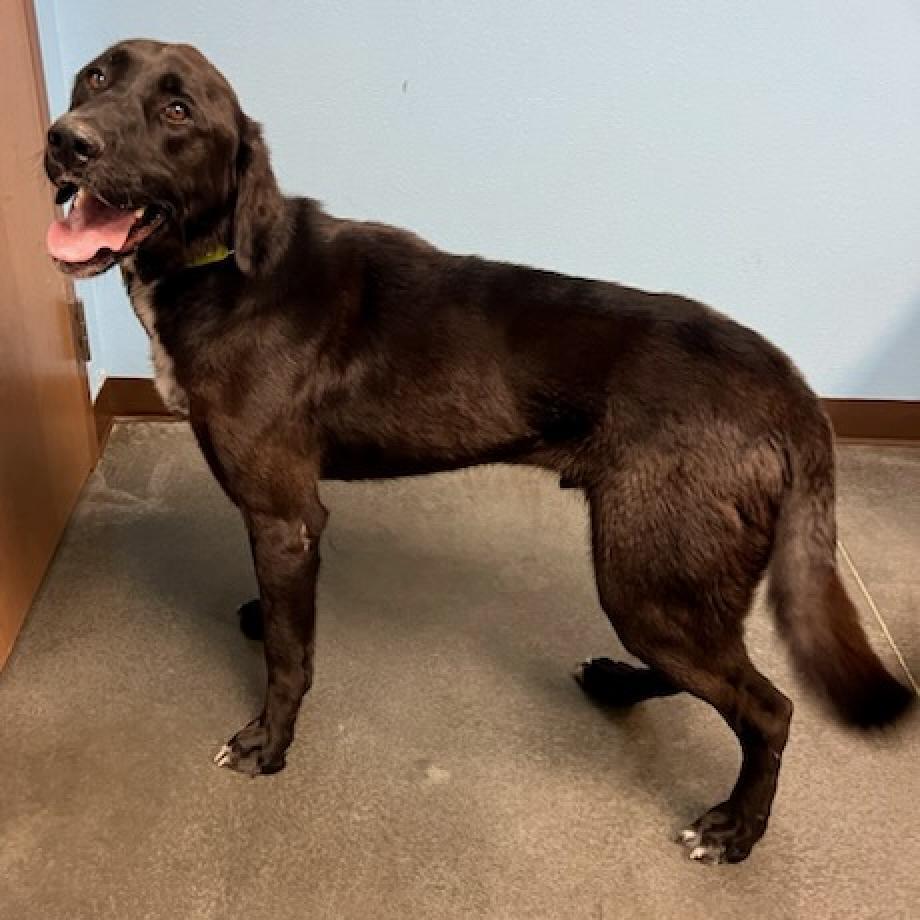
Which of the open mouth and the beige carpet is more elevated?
the open mouth

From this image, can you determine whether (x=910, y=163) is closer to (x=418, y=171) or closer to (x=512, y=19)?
(x=512, y=19)

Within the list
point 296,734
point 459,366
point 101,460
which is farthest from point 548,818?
point 101,460

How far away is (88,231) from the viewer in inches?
55.7

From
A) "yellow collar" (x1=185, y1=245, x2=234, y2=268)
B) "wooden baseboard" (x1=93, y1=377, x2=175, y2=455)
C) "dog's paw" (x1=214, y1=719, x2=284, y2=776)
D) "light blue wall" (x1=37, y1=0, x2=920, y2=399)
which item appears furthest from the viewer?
"wooden baseboard" (x1=93, y1=377, x2=175, y2=455)

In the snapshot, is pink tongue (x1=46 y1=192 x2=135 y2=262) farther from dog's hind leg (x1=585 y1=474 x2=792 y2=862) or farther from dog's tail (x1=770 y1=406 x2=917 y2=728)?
dog's tail (x1=770 y1=406 x2=917 y2=728)

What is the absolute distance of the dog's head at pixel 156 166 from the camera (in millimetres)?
1335

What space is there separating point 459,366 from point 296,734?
2.32ft

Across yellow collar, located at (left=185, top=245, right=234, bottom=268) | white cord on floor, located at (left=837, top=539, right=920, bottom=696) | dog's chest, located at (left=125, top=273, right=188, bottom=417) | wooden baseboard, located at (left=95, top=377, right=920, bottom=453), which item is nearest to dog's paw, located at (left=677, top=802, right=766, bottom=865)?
white cord on floor, located at (left=837, top=539, right=920, bottom=696)

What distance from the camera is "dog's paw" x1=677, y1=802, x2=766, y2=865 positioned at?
5.26 feet

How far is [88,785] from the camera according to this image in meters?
1.67

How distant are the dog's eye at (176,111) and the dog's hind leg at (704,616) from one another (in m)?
0.75

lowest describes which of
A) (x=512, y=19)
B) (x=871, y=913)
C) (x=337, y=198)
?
(x=871, y=913)

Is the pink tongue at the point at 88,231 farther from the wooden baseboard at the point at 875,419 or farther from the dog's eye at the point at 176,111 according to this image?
the wooden baseboard at the point at 875,419

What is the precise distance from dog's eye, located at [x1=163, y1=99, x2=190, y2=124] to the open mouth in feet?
0.38
